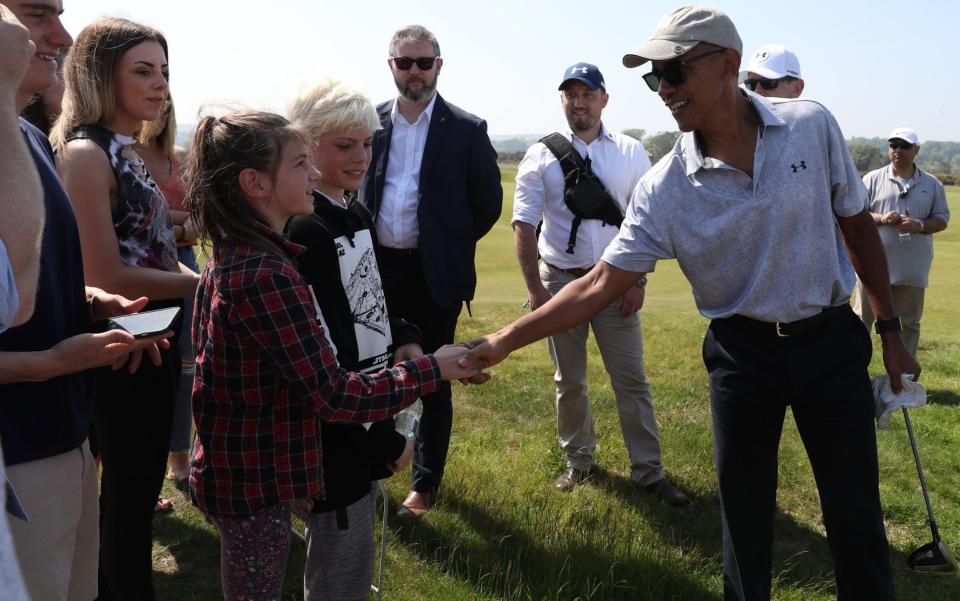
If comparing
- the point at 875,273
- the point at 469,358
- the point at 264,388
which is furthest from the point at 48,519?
the point at 875,273

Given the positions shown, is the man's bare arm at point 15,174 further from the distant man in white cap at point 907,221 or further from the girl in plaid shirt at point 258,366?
the distant man in white cap at point 907,221

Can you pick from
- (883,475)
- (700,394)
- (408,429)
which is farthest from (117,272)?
(700,394)

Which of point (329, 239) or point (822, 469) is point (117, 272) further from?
point (822, 469)

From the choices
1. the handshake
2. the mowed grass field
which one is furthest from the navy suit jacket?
the handshake

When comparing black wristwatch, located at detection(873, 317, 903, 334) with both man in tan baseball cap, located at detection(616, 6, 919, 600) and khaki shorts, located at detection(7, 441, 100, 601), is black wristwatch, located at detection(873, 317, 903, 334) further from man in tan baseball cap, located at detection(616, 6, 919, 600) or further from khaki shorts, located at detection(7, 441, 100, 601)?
khaki shorts, located at detection(7, 441, 100, 601)

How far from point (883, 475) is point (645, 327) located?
15.4 feet

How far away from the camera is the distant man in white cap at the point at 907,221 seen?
7.86 meters

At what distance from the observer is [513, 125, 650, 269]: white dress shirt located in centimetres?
509

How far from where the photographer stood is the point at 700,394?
6.88 meters

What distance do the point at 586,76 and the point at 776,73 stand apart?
4.30 ft

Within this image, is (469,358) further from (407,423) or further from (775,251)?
(775,251)

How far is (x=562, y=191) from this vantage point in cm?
515

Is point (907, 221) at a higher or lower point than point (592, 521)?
higher

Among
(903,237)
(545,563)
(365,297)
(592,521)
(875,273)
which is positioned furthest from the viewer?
(903,237)
